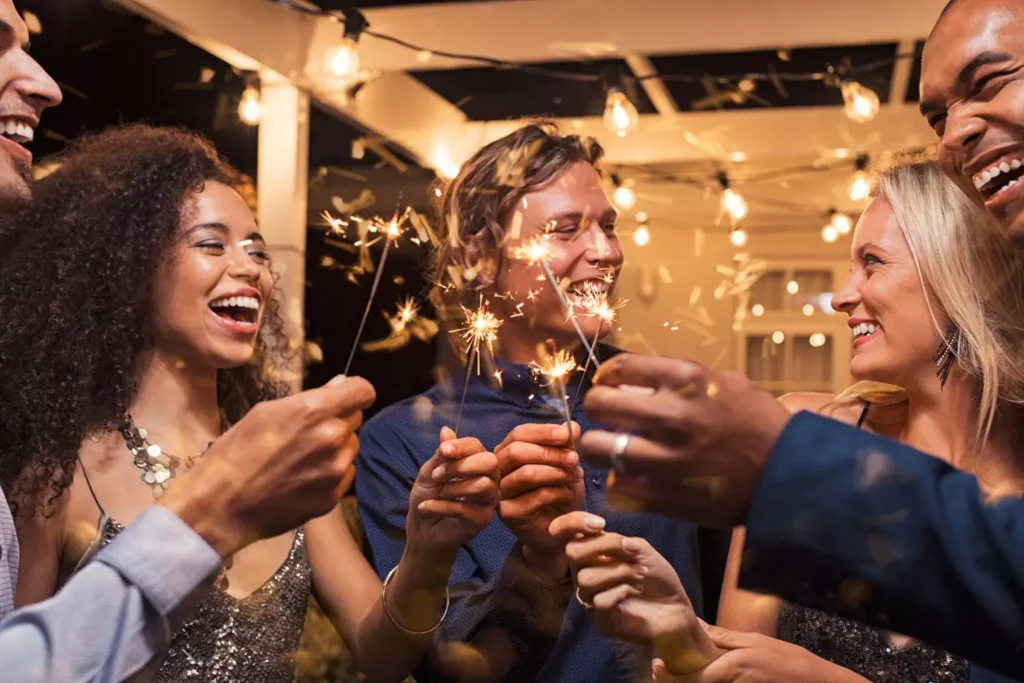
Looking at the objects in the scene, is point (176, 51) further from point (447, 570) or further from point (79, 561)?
point (447, 570)

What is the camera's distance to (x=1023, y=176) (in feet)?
4.05

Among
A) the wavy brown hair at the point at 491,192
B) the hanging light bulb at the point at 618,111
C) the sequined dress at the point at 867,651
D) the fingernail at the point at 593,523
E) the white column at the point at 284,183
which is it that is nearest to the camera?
the fingernail at the point at 593,523

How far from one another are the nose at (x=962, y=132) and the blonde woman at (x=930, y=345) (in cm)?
21

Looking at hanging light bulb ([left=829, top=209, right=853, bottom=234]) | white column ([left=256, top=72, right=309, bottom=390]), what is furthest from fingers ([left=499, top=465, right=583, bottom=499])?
hanging light bulb ([left=829, top=209, right=853, bottom=234])


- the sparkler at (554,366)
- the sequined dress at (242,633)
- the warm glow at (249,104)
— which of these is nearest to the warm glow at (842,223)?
the warm glow at (249,104)

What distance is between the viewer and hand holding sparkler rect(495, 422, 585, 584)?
126 centimetres

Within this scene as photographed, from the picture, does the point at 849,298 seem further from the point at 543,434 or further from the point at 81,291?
the point at 81,291

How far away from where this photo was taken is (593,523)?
43.1 inches

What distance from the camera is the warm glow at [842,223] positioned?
4.62 metres

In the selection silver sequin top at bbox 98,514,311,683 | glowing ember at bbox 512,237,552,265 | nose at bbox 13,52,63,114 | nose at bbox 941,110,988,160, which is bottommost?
silver sequin top at bbox 98,514,311,683

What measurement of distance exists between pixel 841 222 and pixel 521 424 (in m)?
3.54

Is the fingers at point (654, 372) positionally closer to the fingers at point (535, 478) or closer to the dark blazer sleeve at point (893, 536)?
the dark blazer sleeve at point (893, 536)

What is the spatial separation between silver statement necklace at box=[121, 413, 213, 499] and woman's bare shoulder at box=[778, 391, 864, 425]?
3.14 feet

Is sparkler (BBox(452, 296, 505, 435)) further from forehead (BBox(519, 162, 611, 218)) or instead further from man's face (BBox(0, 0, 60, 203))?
man's face (BBox(0, 0, 60, 203))
